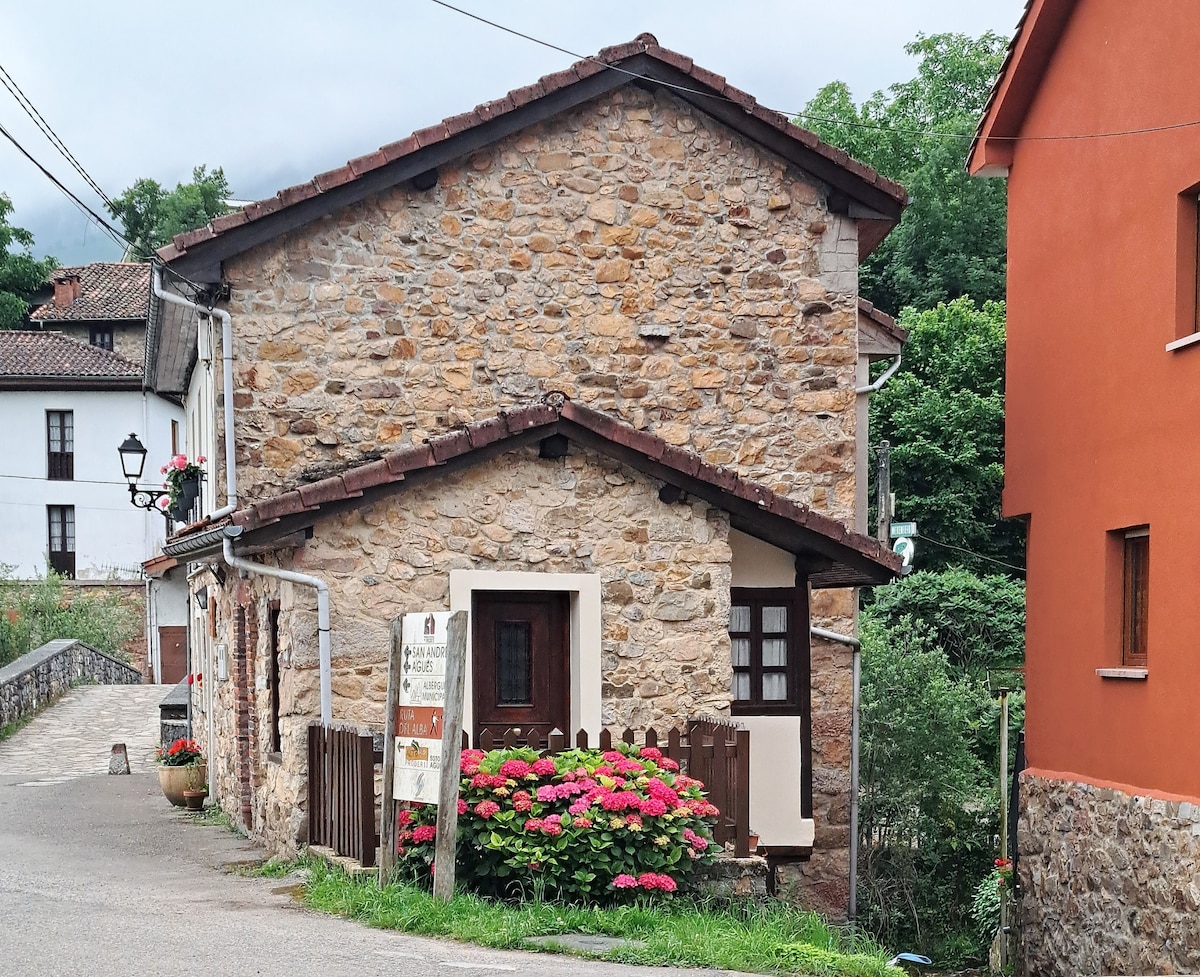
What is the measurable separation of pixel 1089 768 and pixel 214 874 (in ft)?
23.6

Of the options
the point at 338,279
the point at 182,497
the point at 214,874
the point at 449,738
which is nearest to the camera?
the point at 449,738

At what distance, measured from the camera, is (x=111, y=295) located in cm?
4706

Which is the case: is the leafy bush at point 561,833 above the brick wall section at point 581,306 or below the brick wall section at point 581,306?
below

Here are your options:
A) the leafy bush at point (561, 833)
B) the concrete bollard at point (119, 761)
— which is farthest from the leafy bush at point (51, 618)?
the leafy bush at point (561, 833)

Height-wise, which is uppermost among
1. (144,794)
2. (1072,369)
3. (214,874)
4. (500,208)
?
(500,208)

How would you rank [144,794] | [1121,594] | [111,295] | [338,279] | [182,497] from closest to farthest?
[1121,594]
[338,279]
[182,497]
[144,794]
[111,295]

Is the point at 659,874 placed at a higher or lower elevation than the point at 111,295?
lower

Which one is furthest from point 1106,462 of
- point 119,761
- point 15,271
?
point 15,271

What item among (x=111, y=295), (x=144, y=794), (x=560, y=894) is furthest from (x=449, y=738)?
(x=111, y=295)

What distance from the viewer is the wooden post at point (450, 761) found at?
8.95 meters

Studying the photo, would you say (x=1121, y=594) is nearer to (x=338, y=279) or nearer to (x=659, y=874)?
(x=659, y=874)

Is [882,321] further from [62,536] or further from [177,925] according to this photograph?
[62,536]

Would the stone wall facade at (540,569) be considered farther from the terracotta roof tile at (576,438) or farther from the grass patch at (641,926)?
the grass patch at (641,926)

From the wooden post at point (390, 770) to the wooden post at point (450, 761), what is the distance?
0.42 m
